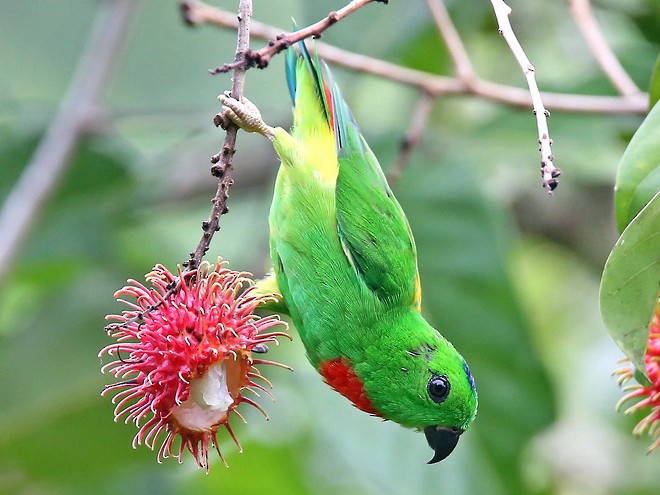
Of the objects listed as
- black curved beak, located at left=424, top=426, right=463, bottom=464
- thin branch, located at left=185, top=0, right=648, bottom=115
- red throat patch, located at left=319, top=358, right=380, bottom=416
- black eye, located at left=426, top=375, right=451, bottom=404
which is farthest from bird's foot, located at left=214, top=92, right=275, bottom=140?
black curved beak, located at left=424, top=426, right=463, bottom=464

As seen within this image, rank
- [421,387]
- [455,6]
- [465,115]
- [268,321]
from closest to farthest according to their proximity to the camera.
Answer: [268,321]
[421,387]
[455,6]
[465,115]

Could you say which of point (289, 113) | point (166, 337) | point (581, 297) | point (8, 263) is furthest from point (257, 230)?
point (581, 297)

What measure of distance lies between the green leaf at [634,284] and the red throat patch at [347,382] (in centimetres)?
81

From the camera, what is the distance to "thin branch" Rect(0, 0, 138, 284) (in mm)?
3279

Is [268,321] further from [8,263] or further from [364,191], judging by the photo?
[8,263]

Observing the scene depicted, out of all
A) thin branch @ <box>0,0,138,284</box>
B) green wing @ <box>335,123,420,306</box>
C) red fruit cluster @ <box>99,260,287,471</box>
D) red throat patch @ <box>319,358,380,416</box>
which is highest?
thin branch @ <box>0,0,138,284</box>

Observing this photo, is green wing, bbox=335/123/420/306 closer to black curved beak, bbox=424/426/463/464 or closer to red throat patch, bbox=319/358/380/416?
red throat patch, bbox=319/358/380/416

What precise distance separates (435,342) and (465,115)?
2.60 m

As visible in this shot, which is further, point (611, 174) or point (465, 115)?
point (465, 115)

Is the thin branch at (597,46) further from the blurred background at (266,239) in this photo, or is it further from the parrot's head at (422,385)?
the parrot's head at (422,385)

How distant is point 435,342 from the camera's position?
252 centimetres

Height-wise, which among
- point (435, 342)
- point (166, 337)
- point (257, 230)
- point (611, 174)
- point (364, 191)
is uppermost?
point (611, 174)

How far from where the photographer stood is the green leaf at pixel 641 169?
1923mm

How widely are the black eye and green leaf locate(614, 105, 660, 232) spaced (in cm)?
68
